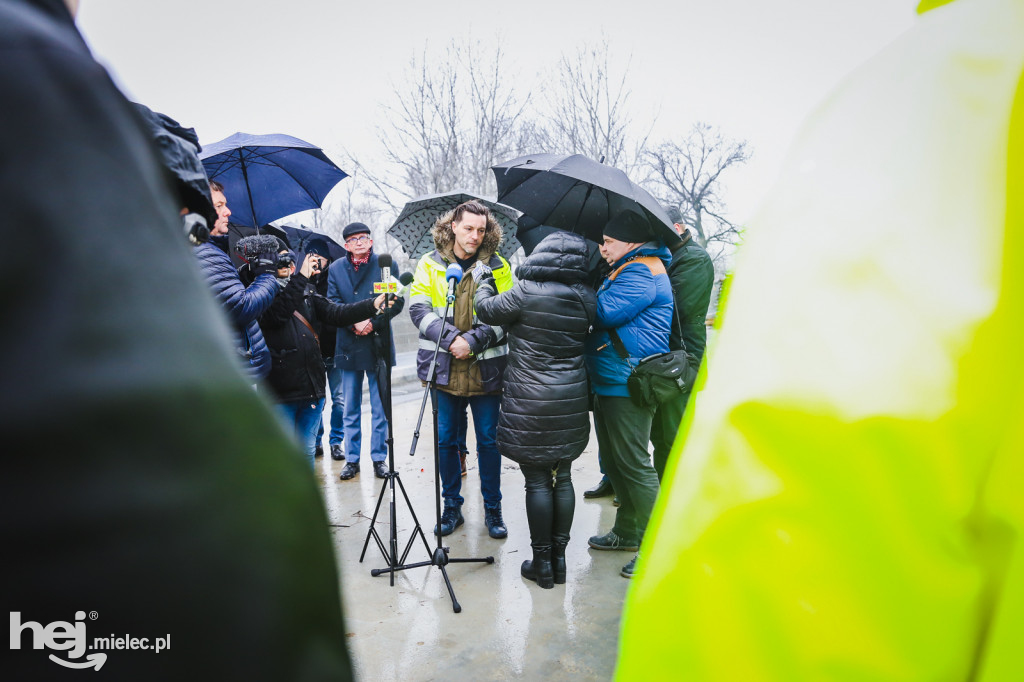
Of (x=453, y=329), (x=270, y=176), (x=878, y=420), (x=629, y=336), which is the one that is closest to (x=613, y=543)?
(x=629, y=336)

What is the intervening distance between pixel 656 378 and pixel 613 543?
4.47ft

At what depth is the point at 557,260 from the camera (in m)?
3.64

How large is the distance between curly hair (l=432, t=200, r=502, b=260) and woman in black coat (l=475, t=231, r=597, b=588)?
75 cm

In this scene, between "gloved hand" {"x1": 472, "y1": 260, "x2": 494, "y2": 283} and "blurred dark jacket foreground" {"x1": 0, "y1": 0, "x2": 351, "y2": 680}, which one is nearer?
"blurred dark jacket foreground" {"x1": 0, "y1": 0, "x2": 351, "y2": 680}

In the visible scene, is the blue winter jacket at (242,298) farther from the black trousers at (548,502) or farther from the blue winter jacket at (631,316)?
Answer: the blue winter jacket at (631,316)

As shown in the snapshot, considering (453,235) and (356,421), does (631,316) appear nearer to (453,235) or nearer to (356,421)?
(453,235)

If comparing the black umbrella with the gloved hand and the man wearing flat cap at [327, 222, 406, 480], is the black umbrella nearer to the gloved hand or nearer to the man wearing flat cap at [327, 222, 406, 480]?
the gloved hand

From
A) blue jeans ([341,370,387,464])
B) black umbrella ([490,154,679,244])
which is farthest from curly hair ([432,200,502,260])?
blue jeans ([341,370,387,464])

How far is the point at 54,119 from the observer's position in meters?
0.37

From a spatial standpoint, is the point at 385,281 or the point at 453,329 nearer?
the point at 385,281

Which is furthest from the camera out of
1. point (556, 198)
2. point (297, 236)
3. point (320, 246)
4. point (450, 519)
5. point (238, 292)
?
point (297, 236)

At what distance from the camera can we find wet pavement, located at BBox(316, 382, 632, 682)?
3.06m

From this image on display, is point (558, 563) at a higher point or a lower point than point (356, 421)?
lower

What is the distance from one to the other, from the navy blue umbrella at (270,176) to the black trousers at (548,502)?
120 inches
